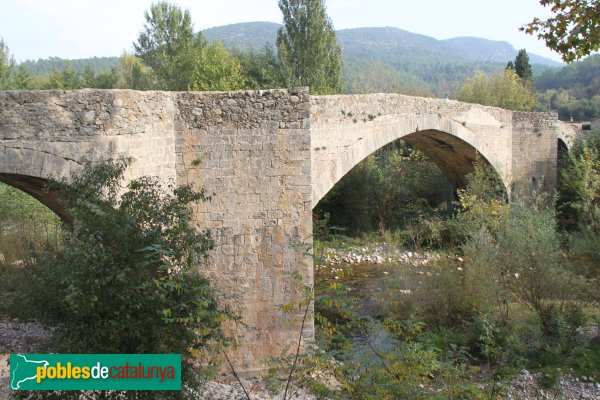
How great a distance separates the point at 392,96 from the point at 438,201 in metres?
8.13

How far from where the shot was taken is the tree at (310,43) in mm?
21953

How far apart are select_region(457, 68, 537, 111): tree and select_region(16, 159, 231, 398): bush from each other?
927 inches

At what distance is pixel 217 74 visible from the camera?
58.8 feet

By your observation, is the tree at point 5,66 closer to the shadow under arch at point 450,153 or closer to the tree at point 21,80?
the tree at point 21,80

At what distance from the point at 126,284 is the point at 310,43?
796 inches

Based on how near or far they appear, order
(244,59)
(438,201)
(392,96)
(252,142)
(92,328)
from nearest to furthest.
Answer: (92,328) < (252,142) < (392,96) < (438,201) < (244,59)

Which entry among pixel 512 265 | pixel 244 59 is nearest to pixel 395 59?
pixel 244 59

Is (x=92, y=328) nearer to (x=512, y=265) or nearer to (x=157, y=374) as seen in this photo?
(x=157, y=374)

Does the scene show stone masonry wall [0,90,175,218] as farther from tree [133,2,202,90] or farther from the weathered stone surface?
tree [133,2,202,90]

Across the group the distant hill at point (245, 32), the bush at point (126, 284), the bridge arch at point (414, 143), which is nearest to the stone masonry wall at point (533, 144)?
the bridge arch at point (414, 143)

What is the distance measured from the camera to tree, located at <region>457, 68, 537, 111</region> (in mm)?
24953

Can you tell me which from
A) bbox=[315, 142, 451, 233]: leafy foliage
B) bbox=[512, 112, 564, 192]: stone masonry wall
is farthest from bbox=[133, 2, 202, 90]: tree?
bbox=[512, 112, 564, 192]: stone masonry wall

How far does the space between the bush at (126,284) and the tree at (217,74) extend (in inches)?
505

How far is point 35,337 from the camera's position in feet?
26.0
